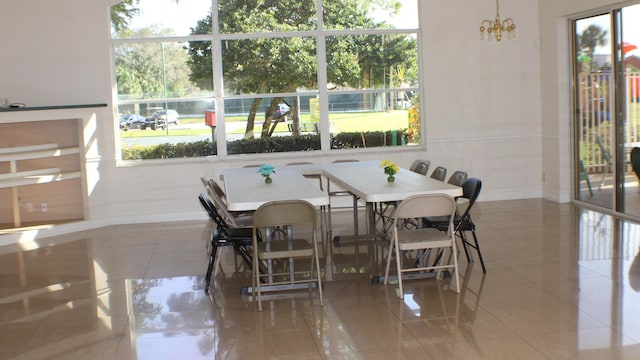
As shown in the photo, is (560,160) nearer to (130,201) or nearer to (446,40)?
(446,40)

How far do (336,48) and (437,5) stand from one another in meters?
A: 1.53

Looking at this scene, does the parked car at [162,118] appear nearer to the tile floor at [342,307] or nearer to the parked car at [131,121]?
the parked car at [131,121]

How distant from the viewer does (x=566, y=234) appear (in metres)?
7.86

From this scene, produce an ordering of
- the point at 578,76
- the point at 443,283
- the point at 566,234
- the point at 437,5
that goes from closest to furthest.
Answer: the point at 443,283 → the point at 566,234 → the point at 578,76 → the point at 437,5

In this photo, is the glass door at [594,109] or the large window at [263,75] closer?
the glass door at [594,109]

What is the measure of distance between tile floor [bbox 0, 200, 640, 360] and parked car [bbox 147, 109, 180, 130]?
252cm

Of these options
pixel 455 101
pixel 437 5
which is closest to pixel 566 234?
pixel 455 101

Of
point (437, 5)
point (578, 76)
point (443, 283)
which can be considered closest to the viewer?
point (443, 283)

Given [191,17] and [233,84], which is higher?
[191,17]

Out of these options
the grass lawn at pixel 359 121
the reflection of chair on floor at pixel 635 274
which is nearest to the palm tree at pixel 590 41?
the grass lawn at pixel 359 121

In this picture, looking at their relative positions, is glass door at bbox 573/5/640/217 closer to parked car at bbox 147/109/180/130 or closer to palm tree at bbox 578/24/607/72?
palm tree at bbox 578/24/607/72

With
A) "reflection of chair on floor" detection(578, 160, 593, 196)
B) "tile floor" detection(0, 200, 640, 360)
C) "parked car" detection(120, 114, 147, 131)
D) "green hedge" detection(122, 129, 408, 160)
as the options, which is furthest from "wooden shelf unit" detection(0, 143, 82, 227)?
"reflection of chair on floor" detection(578, 160, 593, 196)

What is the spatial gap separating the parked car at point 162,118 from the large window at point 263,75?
0.01m

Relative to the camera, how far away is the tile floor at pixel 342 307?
466 centimetres
